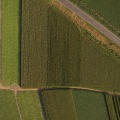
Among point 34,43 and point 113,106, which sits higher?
point 34,43

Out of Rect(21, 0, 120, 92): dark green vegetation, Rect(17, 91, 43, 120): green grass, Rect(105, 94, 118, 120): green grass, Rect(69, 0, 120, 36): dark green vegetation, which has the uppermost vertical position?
Rect(69, 0, 120, 36): dark green vegetation

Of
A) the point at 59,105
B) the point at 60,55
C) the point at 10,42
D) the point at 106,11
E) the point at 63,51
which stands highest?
the point at 106,11

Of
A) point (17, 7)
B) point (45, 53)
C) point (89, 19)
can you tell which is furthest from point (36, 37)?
point (89, 19)

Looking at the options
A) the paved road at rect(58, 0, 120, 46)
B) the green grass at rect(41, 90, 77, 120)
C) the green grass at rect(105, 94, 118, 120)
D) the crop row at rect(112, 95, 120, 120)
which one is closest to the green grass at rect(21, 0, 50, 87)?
the green grass at rect(41, 90, 77, 120)

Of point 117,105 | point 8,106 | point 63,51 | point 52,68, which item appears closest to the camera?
point 117,105

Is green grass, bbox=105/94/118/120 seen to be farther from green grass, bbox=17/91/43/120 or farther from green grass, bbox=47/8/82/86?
green grass, bbox=17/91/43/120

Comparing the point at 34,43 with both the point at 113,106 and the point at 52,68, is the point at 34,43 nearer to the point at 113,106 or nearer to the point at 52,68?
the point at 52,68

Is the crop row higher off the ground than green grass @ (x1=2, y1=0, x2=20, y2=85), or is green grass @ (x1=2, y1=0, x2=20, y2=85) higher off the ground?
green grass @ (x1=2, y1=0, x2=20, y2=85)

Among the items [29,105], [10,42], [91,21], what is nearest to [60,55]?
[91,21]
